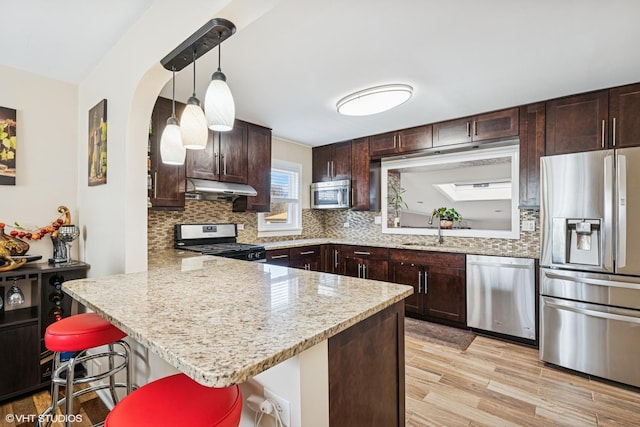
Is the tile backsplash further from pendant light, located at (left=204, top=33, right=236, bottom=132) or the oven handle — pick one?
pendant light, located at (left=204, top=33, right=236, bottom=132)

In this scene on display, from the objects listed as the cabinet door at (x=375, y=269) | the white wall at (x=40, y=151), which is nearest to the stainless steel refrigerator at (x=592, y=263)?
the cabinet door at (x=375, y=269)

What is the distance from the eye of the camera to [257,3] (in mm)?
1193

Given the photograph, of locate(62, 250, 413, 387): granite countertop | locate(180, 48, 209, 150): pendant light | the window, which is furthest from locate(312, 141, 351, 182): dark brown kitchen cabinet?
locate(180, 48, 209, 150): pendant light

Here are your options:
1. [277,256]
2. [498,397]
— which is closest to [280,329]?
[498,397]

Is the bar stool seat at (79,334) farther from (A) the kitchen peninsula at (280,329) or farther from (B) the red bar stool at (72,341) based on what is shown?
(A) the kitchen peninsula at (280,329)

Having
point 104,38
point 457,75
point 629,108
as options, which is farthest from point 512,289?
point 104,38

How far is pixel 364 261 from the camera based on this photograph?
4.06 m

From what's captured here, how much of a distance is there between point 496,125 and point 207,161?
307 cm

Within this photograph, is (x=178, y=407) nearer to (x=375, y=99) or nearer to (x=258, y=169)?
(x=375, y=99)

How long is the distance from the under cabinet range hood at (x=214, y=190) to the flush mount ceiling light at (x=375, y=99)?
4.53ft

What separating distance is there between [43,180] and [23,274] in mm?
799

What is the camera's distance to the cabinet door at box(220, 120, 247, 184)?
340 centimetres

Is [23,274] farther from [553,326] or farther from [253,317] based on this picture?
[553,326]

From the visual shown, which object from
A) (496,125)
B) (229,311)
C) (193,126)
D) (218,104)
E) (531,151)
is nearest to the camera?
(229,311)
